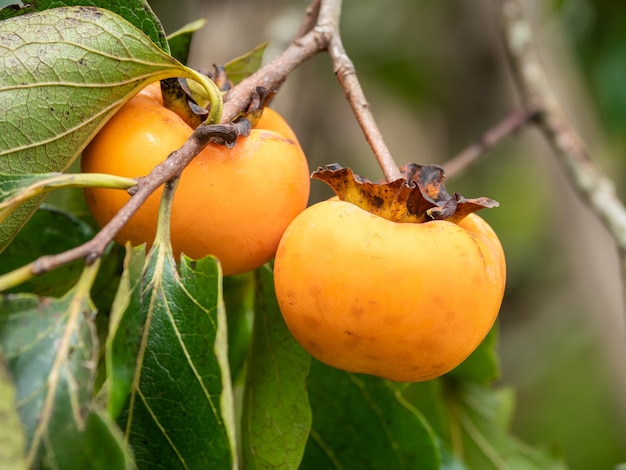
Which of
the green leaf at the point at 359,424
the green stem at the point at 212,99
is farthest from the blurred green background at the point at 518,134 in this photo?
the green stem at the point at 212,99

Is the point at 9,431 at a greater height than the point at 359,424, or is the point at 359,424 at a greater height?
the point at 9,431

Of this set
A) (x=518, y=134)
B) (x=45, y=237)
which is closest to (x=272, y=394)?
(x=45, y=237)

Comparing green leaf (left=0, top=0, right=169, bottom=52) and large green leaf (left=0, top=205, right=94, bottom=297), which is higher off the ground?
green leaf (left=0, top=0, right=169, bottom=52)

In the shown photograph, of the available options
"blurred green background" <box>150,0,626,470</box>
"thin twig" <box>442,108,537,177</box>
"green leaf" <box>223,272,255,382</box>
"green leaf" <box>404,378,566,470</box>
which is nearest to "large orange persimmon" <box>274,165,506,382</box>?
"green leaf" <box>223,272,255,382</box>

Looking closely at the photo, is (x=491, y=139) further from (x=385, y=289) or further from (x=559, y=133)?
(x=385, y=289)

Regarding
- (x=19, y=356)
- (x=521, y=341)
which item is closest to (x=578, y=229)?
(x=521, y=341)

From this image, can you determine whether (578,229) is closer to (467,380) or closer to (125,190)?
(467,380)

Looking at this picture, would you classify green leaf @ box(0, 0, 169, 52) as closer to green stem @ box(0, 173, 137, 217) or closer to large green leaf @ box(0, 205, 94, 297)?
green stem @ box(0, 173, 137, 217)
